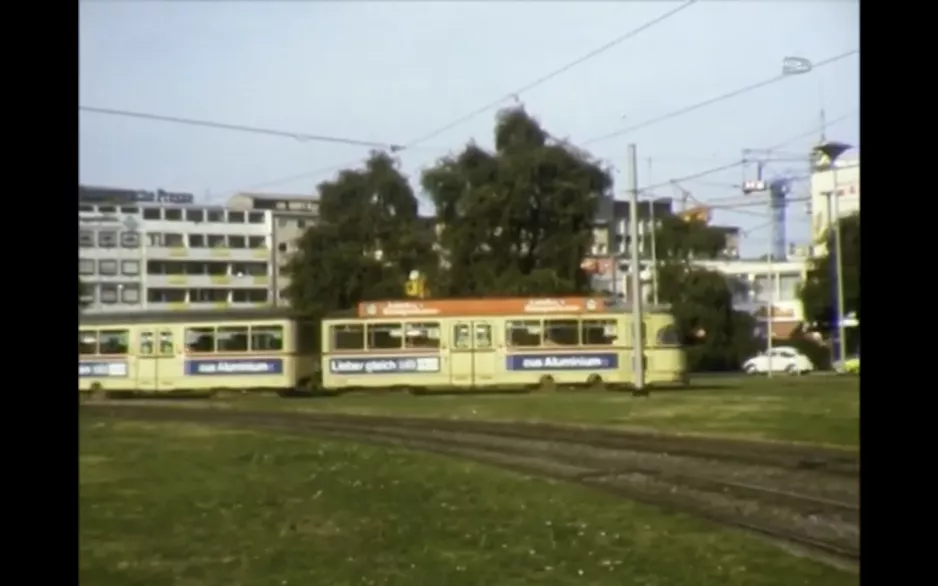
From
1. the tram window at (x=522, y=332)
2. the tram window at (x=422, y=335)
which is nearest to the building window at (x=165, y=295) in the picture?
the tram window at (x=422, y=335)

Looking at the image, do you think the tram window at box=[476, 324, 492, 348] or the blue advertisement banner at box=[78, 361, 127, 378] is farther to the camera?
the tram window at box=[476, 324, 492, 348]

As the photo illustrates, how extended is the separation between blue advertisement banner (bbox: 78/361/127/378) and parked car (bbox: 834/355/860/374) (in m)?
1.98

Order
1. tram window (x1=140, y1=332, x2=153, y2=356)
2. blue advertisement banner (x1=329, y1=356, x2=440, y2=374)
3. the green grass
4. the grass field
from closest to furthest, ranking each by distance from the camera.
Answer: the green grass, the grass field, tram window (x1=140, y1=332, x2=153, y2=356), blue advertisement banner (x1=329, y1=356, x2=440, y2=374)

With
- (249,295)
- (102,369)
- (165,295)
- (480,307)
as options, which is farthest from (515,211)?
(102,369)

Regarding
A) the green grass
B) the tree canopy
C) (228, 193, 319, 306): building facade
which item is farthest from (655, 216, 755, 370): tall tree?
(228, 193, 319, 306): building facade

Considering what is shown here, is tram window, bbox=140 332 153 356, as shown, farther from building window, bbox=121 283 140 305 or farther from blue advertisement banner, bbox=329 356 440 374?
blue advertisement banner, bbox=329 356 440 374

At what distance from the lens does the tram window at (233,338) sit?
2998mm

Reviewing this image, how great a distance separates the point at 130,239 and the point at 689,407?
1592 mm

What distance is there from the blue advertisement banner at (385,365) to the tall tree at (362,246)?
258mm

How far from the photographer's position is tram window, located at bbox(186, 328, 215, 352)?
300cm

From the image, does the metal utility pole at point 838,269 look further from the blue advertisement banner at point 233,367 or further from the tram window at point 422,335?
the blue advertisement banner at point 233,367

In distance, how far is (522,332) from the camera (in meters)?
3.07
